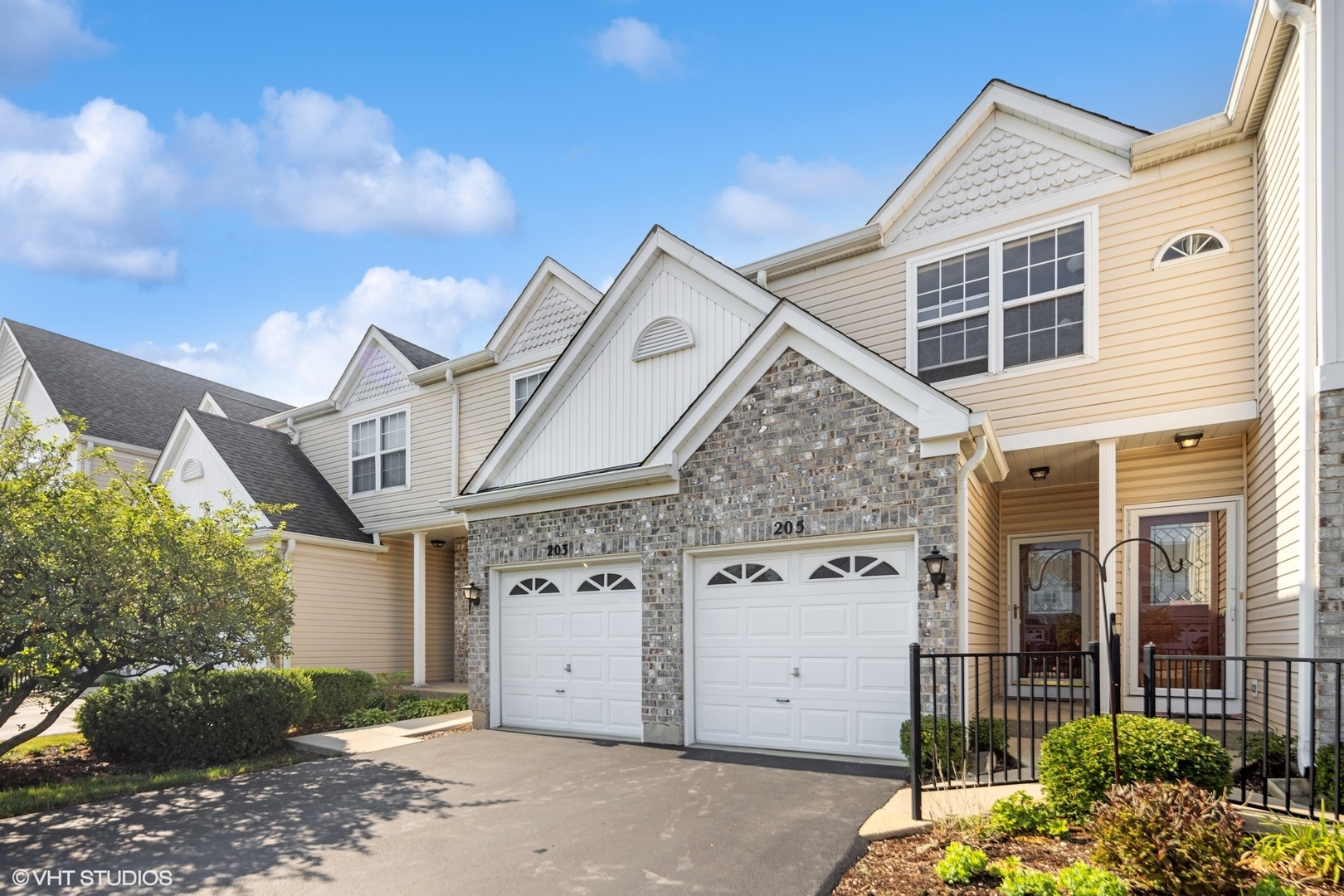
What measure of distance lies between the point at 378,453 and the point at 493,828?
41.7 ft

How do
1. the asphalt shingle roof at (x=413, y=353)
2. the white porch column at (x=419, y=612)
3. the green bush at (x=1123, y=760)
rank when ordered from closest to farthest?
the green bush at (x=1123, y=760)
the white porch column at (x=419, y=612)
the asphalt shingle roof at (x=413, y=353)

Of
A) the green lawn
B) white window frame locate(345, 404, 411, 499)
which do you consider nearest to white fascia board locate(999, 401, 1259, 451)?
the green lawn

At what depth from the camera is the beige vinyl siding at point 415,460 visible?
16.3 metres

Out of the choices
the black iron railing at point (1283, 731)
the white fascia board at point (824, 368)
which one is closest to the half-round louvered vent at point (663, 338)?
the white fascia board at point (824, 368)

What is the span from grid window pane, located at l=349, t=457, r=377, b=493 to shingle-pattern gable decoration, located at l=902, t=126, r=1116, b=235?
41.5 feet

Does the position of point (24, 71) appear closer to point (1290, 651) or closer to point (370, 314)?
point (370, 314)

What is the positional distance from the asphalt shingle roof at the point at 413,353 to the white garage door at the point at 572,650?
7.86 meters

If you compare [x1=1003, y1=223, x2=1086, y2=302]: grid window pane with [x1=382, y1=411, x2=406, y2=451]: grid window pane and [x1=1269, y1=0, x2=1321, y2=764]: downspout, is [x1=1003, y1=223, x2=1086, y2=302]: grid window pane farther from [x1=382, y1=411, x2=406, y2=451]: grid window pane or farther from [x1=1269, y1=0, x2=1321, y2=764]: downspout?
[x1=382, y1=411, x2=406, y2=451]: grid window pane

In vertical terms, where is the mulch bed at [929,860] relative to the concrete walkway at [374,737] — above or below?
above

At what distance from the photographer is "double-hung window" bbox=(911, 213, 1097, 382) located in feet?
31.1

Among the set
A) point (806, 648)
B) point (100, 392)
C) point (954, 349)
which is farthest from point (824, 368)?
point (100, 392)

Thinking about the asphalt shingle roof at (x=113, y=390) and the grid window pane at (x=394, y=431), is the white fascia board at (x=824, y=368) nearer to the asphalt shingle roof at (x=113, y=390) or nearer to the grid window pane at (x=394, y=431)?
the grid window pane at (x=394, y=431)

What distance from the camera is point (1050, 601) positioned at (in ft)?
36.8

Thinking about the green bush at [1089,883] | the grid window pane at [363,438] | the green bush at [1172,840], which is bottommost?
the green bush at [1089,883]
